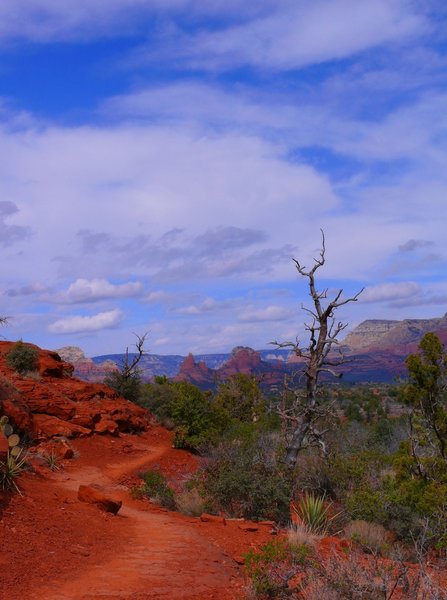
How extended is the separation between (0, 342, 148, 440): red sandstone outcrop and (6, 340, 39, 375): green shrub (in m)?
0.34

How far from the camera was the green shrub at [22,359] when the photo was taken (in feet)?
80.3

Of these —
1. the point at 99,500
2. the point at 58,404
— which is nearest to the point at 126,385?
the point at 58,404

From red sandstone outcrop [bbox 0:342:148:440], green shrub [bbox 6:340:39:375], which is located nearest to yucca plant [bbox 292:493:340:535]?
red sandstone outcrop [bbox 0:342:148:440]

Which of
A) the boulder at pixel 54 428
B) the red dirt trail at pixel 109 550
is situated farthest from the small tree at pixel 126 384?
the red dirt trail at pixel 109 550

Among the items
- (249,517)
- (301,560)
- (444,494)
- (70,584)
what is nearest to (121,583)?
(70,584)

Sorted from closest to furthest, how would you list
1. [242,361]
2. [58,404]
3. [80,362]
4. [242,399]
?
1. [58,404]
2. [242,399]
3. [80,362]
4. [242,361]

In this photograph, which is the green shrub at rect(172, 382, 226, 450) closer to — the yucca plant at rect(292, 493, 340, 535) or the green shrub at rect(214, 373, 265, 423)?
the green shrub at rect(214, 373, 265, 423)

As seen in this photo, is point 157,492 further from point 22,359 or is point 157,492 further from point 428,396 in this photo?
point 22,359

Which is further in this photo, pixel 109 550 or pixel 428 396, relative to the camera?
pixel 428 396

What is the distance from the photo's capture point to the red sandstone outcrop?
17.8 meters

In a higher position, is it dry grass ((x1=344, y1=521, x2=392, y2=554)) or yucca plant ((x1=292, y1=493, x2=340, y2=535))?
yucca plant ((x1=292, y1=493, x2=340, y2=535))

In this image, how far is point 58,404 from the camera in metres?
22.0

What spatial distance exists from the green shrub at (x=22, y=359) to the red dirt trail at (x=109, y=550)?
37.2 feet

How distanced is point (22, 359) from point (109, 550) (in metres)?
16.8
